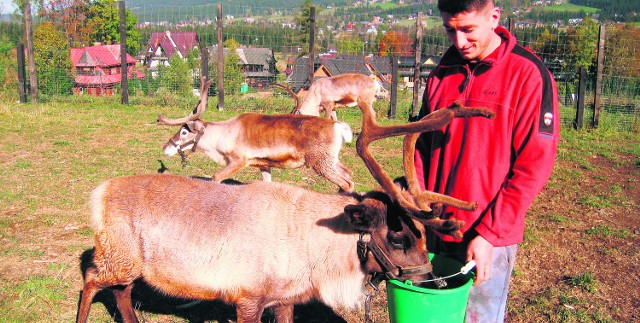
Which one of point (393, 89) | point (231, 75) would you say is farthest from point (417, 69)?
point (231, 75)

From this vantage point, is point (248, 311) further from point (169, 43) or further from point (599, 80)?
point (169, 43)

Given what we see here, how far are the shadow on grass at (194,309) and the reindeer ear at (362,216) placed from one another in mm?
1779

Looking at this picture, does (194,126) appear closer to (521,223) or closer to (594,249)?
(594,249)

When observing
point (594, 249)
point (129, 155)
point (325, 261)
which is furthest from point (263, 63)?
point (325, 261)

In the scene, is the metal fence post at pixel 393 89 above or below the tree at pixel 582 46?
below

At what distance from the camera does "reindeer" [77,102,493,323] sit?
334 centimetres

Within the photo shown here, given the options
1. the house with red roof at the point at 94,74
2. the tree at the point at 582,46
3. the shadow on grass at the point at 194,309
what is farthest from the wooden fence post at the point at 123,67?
the tree at the point at 582,46

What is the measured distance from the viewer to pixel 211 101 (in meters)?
17.2

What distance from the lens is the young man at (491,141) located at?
9.09ft

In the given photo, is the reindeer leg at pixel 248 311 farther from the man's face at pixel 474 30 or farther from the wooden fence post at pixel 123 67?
the wooden fence post at pixel 123 67

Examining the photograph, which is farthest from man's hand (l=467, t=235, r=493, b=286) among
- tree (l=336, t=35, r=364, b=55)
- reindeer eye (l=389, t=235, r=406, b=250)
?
tree (l=336, t=35, r=364, b=55)

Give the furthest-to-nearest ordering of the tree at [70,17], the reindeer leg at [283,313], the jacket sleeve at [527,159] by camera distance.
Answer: the tree at [70,17], the reindeer leg at [283,313], the jacket sleeve at [527,159]

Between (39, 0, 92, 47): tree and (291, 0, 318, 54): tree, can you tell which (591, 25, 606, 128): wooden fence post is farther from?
(39, 0, 92, 47): tree

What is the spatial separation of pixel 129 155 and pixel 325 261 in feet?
23.6
